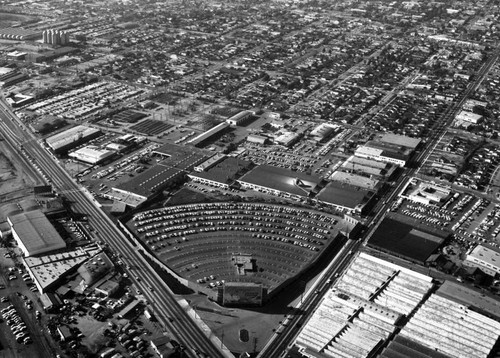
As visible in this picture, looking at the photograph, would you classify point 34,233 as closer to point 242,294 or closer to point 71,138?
point 242,294

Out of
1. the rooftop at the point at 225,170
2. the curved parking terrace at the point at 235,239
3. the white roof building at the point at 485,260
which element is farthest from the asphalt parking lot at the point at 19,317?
the white roof building at the point at 485,260

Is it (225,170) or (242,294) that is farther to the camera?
(225,170)

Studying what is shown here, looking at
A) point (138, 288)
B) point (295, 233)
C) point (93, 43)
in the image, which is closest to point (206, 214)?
point (295, 233)

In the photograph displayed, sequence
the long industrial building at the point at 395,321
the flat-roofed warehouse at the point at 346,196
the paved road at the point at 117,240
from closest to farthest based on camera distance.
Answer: the long industrial building at the point at 395,321 < the paved road at the point at 117,240 < the flat-roofed warehouse at the point at 346,196

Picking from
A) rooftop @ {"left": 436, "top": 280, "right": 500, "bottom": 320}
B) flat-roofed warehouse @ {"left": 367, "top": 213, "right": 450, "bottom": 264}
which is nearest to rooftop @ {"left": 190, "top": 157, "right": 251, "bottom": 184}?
flat-roofed warehouse @ {"left": 367, "top": 213, "right": 450, "bottom": 264}

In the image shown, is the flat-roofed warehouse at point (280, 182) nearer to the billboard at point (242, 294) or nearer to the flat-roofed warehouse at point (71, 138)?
the billboard at point (242, 294)

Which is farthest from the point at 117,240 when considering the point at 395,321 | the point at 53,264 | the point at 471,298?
the point at 471,298
